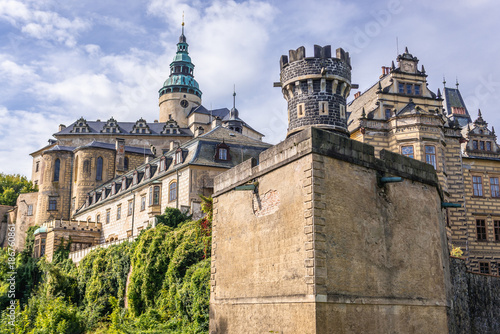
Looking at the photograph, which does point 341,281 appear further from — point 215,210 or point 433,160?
point 433,160

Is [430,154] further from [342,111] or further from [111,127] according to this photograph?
[111,127]

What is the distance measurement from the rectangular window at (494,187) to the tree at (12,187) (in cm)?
5478

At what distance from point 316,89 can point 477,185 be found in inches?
535

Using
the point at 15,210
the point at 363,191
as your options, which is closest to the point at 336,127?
the point at 363,191

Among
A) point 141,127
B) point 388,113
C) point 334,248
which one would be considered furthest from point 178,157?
point 141,127

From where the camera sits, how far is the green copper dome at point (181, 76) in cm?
8556

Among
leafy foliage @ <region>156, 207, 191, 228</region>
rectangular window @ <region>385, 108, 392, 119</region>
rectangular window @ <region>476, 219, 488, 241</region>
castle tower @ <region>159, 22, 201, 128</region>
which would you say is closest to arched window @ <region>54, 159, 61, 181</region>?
castle tower @ <region>159, 22, 201, 128</region>

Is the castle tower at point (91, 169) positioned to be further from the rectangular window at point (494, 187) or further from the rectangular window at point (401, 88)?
the rectangular window at point (494, 187)

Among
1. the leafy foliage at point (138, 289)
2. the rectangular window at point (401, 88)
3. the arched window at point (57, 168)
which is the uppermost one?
the arched window at point (57, 168)

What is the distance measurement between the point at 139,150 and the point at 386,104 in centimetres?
3531

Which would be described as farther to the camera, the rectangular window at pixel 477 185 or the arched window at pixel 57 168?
the arched window at pixel 57 168

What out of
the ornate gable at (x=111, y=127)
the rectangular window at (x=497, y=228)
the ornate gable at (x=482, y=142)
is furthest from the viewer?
the ornate gable at (x=111, y=127)

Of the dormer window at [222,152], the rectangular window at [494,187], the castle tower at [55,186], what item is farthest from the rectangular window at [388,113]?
the castle tower at [55,186]

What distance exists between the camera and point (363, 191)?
15102mm
